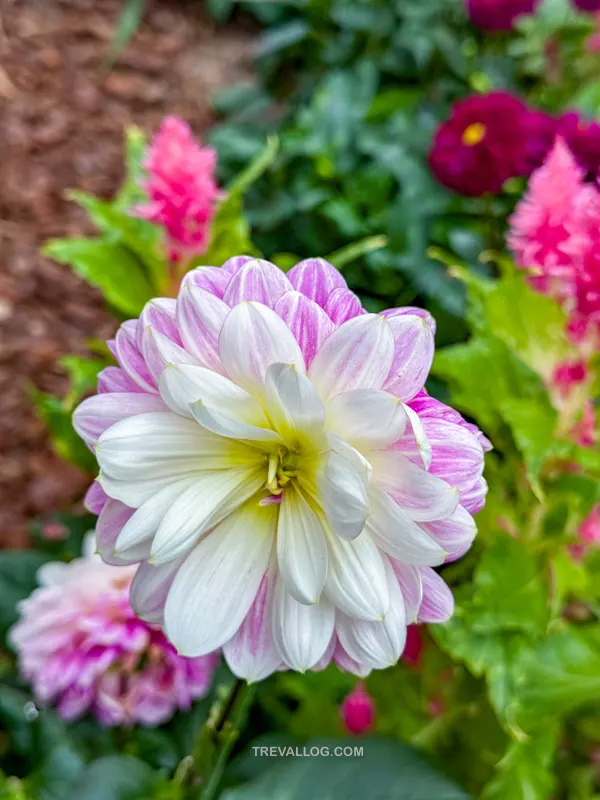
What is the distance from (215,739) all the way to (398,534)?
0.21 meters

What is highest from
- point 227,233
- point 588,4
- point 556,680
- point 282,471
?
point 588,4

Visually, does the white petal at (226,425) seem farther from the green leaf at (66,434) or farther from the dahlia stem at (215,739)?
the green leaf at (66,434)

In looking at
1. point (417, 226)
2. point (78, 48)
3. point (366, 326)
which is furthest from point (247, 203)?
point (366, 326)

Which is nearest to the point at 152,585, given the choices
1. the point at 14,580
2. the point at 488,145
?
the point at 14,580

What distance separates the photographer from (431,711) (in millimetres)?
726

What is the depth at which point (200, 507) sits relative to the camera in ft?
1.02

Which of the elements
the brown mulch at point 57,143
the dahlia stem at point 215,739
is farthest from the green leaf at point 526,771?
the brown mulch at point 57,143

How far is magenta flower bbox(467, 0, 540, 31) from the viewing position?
101cm

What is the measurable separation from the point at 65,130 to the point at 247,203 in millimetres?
377

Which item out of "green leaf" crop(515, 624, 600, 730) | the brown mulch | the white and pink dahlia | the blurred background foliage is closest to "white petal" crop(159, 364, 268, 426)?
the white and pink dahlia

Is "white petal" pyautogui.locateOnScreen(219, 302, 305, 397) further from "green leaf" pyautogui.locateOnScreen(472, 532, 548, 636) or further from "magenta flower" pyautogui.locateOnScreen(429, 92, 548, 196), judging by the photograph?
"magenta flower" pyautogui.locateOnScreen(429, 92, 548, 196)

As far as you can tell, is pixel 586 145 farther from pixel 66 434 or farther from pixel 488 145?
pixel 66 434

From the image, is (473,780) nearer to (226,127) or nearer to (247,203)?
(247,203)

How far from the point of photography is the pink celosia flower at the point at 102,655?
54 centimetres
